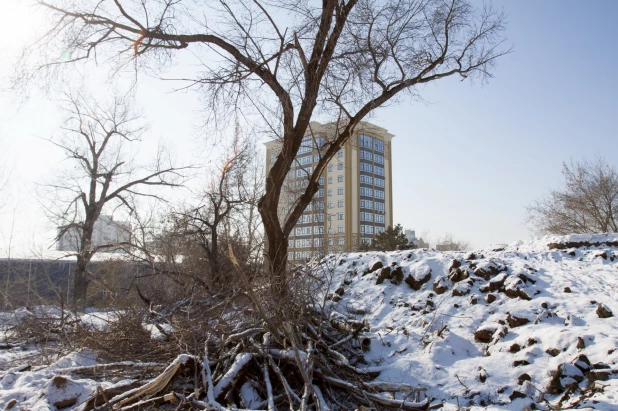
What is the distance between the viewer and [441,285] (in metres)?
7.70

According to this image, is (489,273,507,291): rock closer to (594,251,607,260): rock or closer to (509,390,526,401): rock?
(594,251,607,260): rock

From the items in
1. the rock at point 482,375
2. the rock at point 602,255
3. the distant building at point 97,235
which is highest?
the distant building at point 97,235

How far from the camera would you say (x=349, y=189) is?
6712 centimetres

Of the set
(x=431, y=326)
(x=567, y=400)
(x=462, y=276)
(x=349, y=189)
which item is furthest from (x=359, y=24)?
(x=349, y=189)

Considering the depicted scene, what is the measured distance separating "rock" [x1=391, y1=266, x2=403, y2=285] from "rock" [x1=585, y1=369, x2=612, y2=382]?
4.17 m

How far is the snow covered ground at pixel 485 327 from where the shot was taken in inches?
171

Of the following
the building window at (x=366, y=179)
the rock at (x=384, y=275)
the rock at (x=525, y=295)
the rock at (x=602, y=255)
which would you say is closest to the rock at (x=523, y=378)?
the rock at (x=525, y=295)

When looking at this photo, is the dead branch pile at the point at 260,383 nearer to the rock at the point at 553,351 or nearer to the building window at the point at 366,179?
the rock at the point at 553,351

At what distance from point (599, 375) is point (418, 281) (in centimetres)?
389

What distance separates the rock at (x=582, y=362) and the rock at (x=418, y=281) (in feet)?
11.5

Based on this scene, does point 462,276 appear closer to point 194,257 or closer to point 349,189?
point 194,257

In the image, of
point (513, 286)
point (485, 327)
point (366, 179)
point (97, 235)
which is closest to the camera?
point (485, 327)

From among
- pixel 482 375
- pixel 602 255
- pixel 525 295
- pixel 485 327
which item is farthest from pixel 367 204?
pixel 482 375

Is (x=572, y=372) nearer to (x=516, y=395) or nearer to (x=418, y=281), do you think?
(x=516, y=395)
